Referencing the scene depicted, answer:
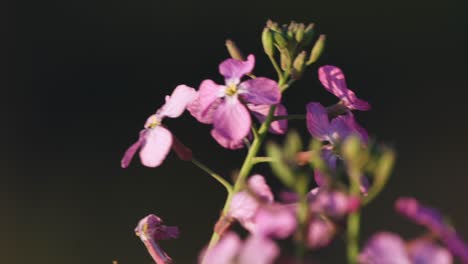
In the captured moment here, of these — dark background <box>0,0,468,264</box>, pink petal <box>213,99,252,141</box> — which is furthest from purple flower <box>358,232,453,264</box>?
dark background <box>0,0,468,264</box>

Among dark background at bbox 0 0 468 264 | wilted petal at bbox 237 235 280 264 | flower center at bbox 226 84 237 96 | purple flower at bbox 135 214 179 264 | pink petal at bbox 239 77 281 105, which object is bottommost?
dark background at bbox 0 0 468 264

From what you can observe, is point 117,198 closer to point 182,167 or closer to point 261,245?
point 182,167

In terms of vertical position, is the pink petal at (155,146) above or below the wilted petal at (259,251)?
below

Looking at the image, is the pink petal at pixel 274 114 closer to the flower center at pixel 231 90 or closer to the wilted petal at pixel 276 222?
the flower center at pixel 231 90

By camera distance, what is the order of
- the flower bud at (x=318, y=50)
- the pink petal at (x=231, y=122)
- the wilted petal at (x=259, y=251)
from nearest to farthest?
the wilted petal at (x=259, y=251)
the pink petal at (x=231, y=122)
the flower bud at (x=318, y=50)

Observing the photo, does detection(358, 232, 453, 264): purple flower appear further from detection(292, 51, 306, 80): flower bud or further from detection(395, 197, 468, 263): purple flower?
detection(292, 51, 306, 80): flower bud

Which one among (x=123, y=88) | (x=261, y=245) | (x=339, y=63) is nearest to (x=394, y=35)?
(x=339, y=63)

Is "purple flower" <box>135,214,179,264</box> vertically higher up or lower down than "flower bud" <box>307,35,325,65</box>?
lower down

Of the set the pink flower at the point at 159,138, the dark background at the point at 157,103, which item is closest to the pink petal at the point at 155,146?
the pink flower at the point at 159,138

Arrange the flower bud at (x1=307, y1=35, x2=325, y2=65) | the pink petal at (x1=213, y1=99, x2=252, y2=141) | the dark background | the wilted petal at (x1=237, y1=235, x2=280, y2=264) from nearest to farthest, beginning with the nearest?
the wilted petal at (x1=237, y1=235, x2=280, y2=264), the pink petal at (x1=213, y1=99, x2=252, y2=141), the flower bud at (x1=307, y1=35, x2=325, y2=65), the dark background
